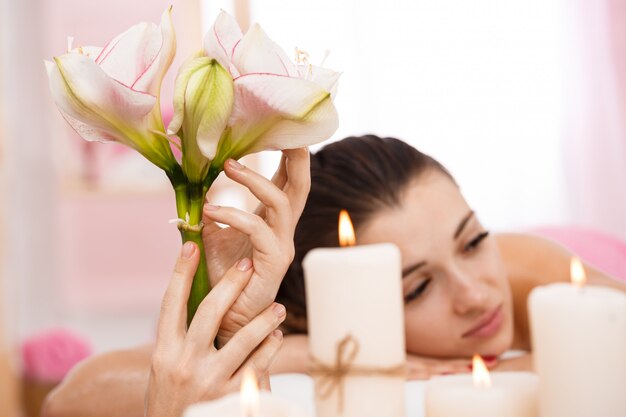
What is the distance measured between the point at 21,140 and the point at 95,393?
2584mm

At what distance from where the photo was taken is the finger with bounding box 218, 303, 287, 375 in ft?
2.39

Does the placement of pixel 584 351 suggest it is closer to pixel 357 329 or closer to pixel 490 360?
pixel 357 329

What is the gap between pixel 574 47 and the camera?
2859 millimetres

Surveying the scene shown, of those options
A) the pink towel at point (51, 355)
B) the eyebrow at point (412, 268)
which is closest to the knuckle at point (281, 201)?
the eyebrow at point (412, 268)

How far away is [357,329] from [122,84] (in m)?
0.28

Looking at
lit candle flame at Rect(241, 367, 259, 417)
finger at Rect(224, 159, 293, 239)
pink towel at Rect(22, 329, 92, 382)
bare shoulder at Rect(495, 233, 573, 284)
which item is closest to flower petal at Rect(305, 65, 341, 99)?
finger at Rect(224, 159, 293, 239)

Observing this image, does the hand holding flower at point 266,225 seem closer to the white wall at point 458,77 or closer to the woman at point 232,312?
the woman at point 232,312

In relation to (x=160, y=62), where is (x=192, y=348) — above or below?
below

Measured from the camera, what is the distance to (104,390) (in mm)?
1230

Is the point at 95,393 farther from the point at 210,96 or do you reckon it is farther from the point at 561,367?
the point at 561,367

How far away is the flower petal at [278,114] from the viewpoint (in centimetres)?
64

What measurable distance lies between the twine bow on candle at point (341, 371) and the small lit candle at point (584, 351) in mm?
103

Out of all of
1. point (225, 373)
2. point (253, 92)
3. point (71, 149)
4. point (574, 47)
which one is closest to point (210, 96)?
point (253, 92)

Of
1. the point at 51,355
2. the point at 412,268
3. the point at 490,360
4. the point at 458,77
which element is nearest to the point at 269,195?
the point at 412,268
